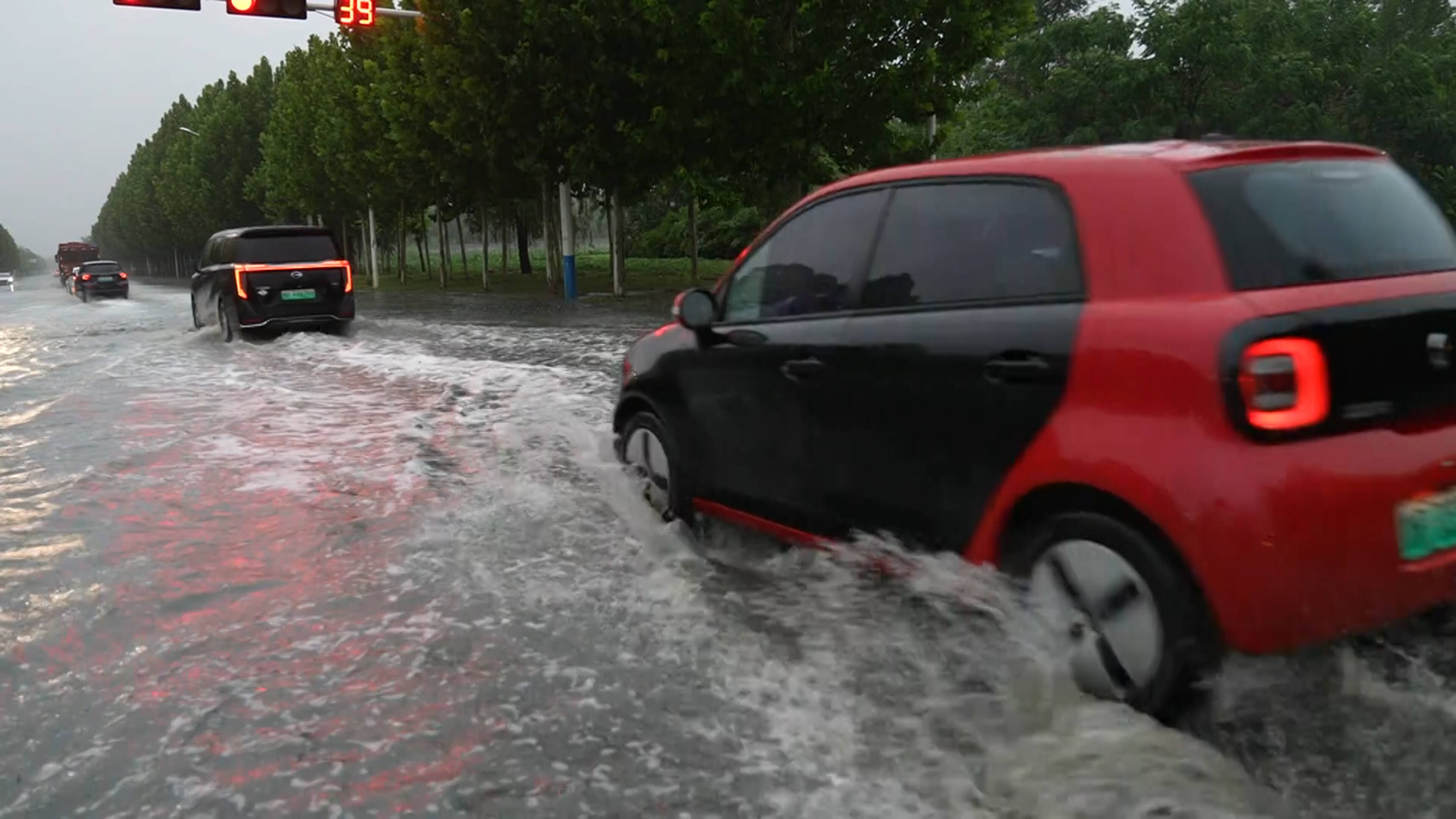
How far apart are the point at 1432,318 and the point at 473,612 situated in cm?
335

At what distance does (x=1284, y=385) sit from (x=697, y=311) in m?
2.58

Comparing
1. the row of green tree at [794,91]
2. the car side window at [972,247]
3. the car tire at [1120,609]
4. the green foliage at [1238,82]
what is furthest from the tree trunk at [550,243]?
the car tire at [1120,609]

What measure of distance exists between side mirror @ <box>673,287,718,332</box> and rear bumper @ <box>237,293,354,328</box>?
44.7 ft

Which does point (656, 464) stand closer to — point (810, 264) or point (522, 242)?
point (810, 264)

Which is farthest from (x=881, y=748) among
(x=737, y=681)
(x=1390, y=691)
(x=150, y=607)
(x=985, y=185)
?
(x=150, y=607)

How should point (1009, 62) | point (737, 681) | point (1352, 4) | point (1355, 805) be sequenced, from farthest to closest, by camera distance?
point (1009, 62) < point (1352, 4) < point (737, 681) < point (1355, 805)

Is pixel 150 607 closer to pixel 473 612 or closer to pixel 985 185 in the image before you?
pixel 473 612

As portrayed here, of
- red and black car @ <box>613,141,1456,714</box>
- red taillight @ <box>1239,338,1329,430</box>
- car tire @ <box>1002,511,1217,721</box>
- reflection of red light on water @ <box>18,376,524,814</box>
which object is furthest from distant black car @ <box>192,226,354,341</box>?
red taillight @ <box>1239,338,1329,430</box>

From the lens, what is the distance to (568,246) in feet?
97.1

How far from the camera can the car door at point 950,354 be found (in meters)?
3.57

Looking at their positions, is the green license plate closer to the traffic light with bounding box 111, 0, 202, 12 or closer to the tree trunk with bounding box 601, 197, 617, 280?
the traffic light with bounding box 111, 0, 202, 12

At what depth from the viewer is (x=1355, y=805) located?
2.89 metres

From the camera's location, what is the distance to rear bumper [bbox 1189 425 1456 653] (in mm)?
2998

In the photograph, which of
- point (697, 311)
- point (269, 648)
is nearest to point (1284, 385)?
point (697, 311)
